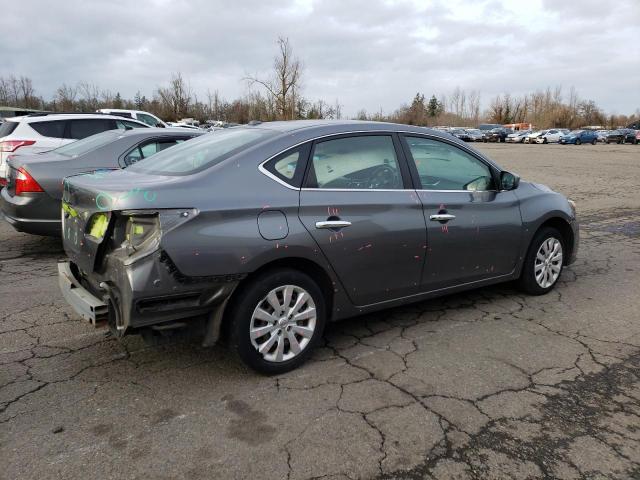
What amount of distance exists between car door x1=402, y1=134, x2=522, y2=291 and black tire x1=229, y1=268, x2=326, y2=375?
3.78 ft

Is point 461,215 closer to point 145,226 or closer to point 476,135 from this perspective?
point 145,226

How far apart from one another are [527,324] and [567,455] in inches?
73.3

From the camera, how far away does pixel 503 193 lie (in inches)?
184

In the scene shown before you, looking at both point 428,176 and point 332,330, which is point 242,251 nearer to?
point 332,330

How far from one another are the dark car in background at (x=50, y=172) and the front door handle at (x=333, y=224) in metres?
3.86

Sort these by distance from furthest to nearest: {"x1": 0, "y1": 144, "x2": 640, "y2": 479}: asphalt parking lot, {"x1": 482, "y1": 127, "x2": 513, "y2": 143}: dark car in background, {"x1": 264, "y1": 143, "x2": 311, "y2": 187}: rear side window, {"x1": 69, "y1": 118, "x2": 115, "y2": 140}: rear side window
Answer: {"x1": 482, "y1": 127, "x2": 513, "y2": 143}: dark car in background → {"x1": 69, "y1": 118, "x2": 115, "y2": 140}: rear side window → {"x1": 264, "y1": 143, "x2": 311, "y2": 187}: rear side window → {"x1": 0, "y1": 144, "x2": 640, "y2": 479}: asphalt parking lot

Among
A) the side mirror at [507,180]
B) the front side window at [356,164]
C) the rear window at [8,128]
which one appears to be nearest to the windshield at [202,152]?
the front side window at [356,164]

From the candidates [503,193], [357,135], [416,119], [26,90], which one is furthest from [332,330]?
[416,119]

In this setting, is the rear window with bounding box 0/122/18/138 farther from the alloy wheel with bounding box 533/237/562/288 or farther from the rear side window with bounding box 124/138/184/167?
the alloy wheel with bounding box 533/237/562/288

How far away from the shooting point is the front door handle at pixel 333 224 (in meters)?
3.45

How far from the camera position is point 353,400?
10.4 feet

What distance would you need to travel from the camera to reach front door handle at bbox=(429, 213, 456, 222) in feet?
13.3

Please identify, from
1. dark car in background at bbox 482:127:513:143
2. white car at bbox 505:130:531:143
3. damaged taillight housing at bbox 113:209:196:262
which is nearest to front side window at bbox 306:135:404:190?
damaged taillight housing at bbox 113:209:196:262

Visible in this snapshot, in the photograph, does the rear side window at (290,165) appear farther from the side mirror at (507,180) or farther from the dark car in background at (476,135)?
the dark car in background at (476,135)
